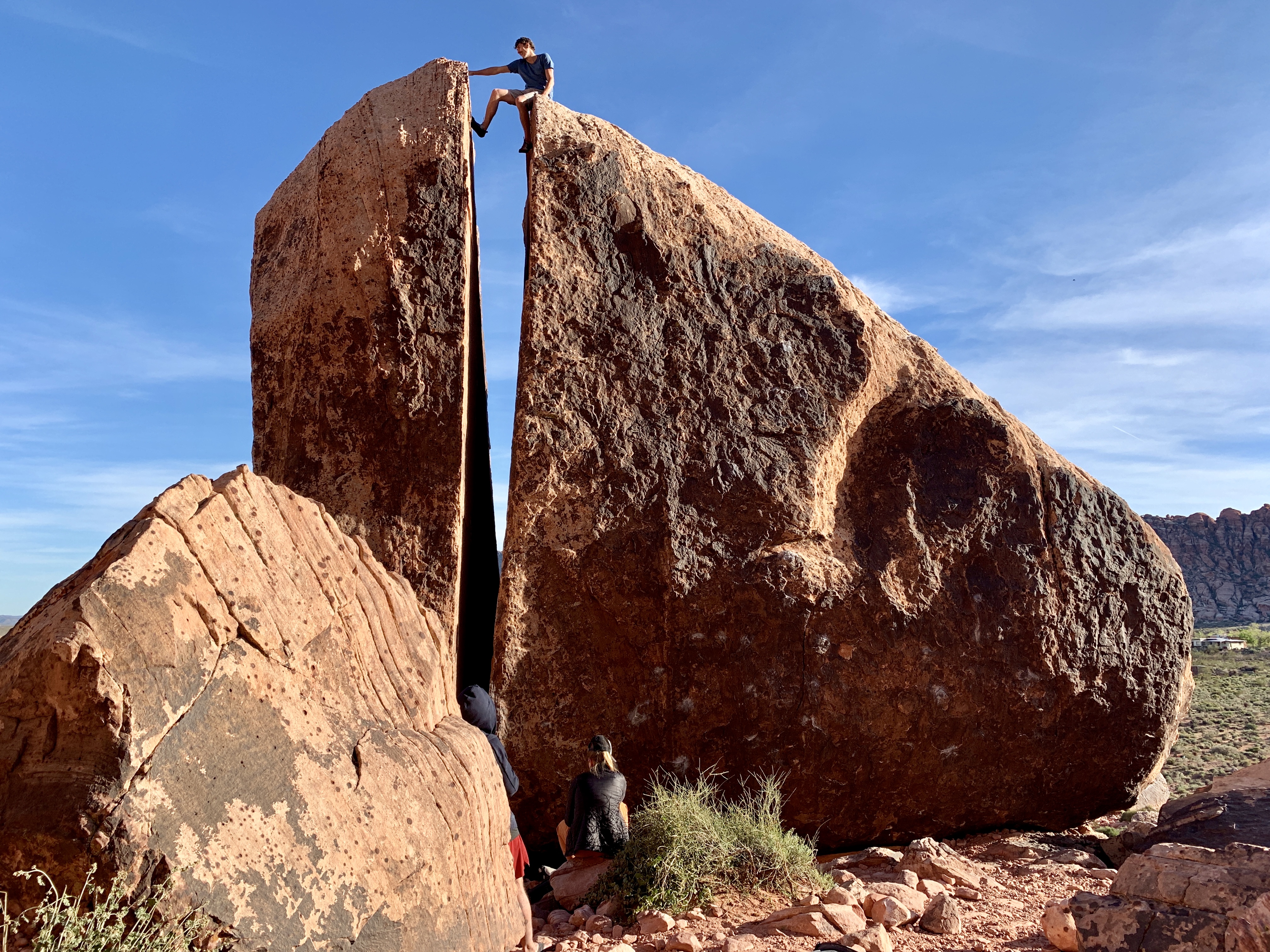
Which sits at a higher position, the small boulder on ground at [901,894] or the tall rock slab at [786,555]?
the tall rock slab at [786,555]

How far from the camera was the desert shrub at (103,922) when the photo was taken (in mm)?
2789

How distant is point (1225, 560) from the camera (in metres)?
42.3

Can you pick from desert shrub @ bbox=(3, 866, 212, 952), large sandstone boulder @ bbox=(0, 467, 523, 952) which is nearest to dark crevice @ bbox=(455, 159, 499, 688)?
large sandstone boulder @ bbox=(0, 467, 523, 952)

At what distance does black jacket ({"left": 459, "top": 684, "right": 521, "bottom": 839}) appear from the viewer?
191 inches

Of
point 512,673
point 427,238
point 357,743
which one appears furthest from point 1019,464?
point 357,743

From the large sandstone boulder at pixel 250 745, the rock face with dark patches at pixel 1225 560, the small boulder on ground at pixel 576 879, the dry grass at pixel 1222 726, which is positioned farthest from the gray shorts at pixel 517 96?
the rock face with dark patches at pixel 1225 560

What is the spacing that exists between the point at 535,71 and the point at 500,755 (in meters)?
5.22

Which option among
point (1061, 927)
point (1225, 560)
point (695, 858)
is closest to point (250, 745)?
point (695, 858)

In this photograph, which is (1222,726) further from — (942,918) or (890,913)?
(890,913)

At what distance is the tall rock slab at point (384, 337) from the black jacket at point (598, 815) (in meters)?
1.39

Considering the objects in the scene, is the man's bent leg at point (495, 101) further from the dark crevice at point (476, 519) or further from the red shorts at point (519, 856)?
the red shorts at point (519, 856)

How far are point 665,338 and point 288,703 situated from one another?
393 centimetres

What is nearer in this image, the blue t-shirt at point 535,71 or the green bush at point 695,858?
the green bush at point 695,858

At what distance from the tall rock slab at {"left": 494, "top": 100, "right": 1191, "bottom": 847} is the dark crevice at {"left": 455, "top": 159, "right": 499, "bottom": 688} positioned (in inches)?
22.8
